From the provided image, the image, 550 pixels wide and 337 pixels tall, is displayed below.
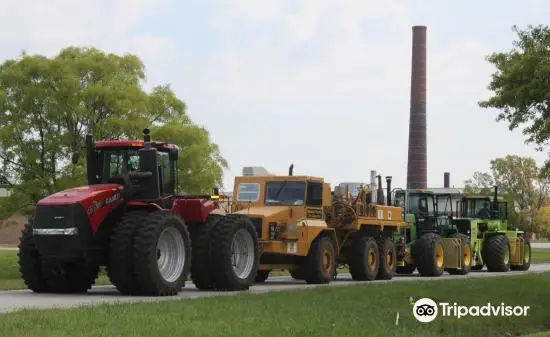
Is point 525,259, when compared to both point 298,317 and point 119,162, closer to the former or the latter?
point 119,162

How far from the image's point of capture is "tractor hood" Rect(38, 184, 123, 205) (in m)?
19.6

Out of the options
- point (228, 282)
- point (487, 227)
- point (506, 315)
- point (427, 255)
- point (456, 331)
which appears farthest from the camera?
point (487, 227)

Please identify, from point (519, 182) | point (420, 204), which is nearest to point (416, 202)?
point (420, 204)

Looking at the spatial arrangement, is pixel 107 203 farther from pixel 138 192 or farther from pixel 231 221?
pixel 231 221

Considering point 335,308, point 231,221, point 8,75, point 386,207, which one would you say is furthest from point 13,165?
point 335,308

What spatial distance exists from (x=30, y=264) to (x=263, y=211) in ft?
23.3

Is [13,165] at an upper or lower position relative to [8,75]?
lower

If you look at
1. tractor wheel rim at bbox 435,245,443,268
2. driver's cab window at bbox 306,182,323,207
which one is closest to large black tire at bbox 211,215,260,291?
driver's cab window at bbox 306,182,323,207

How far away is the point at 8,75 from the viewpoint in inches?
1374

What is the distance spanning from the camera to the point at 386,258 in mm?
29938

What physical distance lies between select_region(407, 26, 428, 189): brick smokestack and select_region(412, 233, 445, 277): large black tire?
40.7 metres

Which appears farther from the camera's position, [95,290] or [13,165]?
[13,165]

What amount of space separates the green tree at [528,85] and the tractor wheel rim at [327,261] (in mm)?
6102

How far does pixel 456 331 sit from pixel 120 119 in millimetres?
19790
